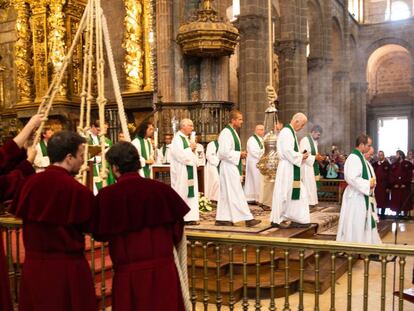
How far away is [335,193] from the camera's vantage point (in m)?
13.8

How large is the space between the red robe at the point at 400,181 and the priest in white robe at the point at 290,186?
5.88 metres

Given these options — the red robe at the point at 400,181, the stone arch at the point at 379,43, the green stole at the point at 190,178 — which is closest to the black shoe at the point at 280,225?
the green stole at the point at 190,178

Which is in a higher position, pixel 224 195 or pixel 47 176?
pixel 47 176

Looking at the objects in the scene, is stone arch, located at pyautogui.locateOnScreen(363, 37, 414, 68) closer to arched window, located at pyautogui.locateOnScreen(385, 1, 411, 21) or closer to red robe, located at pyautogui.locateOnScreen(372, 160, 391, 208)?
arched window, located at pyautogui.locateOnScreen(385, 1, 411, 21)

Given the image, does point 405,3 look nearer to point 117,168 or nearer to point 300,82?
point 300,82

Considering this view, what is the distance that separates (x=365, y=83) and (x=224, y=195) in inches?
1066

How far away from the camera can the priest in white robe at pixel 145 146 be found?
8.50 meters

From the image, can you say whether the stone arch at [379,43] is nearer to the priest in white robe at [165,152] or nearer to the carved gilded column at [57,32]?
the carved gilded column at [57,32]

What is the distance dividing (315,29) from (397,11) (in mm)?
12751

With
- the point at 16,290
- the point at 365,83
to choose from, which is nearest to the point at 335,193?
the point at 16,290

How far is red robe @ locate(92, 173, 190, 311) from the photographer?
9.80 ft

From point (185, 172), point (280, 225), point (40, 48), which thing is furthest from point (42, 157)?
point (40, 48)

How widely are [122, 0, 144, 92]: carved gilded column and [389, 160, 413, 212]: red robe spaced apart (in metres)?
7.08

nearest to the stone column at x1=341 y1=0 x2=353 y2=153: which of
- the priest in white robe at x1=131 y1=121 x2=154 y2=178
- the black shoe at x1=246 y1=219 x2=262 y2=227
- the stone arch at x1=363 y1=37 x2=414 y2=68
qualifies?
the stone arch at x1=363 y1=37 x2=414 y2=68
